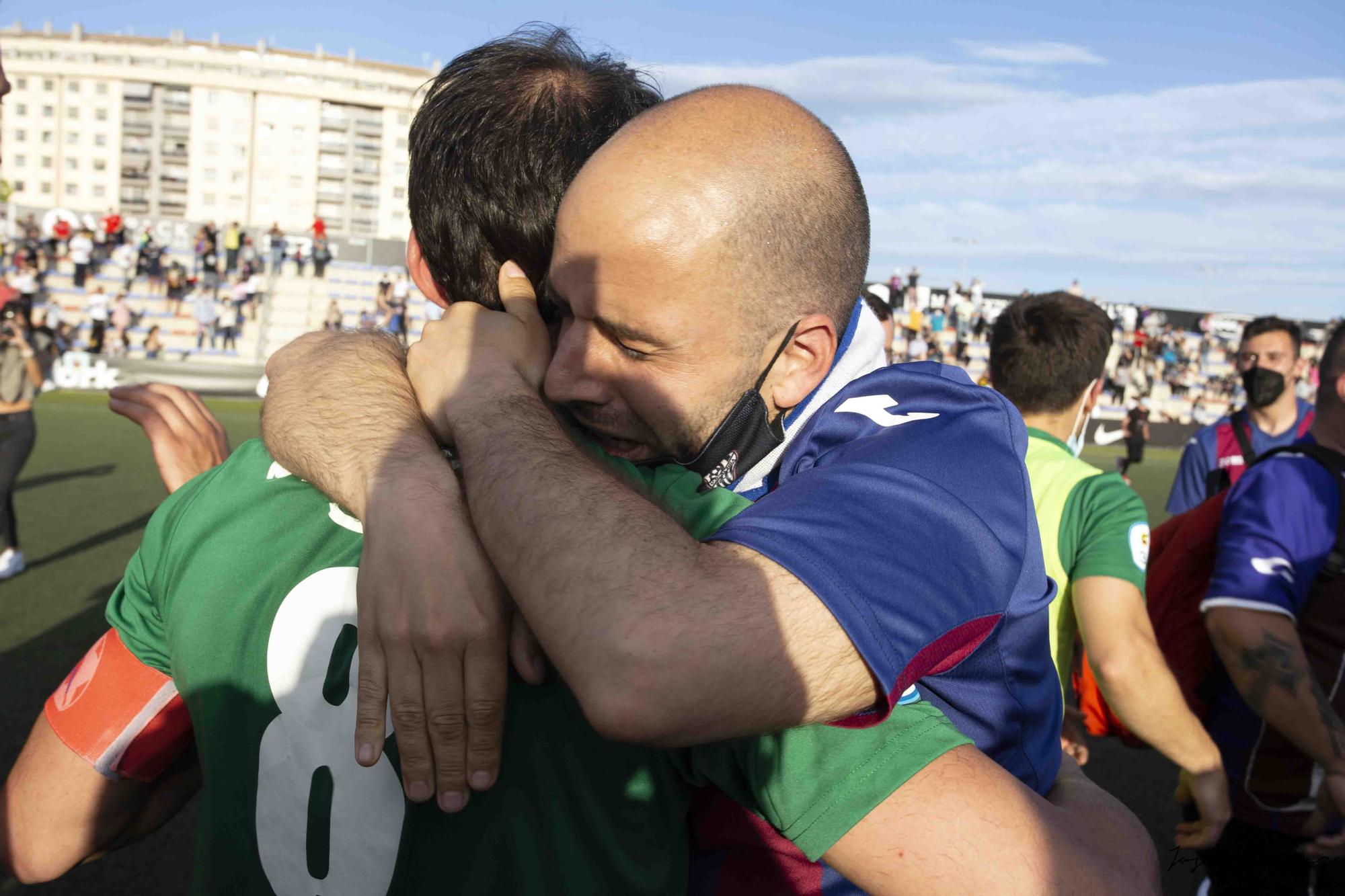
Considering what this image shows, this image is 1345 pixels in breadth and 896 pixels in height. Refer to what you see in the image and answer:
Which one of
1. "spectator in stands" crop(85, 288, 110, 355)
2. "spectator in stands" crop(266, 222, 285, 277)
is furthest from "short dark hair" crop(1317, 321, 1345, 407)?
"spectator in stands" crop(266, 222, 285, 277)

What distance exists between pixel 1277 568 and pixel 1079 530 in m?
0.54

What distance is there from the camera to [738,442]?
5.46ft

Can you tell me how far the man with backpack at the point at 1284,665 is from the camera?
2771mm

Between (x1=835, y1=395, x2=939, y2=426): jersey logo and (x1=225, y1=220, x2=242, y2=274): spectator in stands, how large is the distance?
31.4 meters

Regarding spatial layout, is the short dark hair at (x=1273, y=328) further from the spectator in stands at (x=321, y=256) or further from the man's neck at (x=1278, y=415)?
the spectator in stands at (x=321, y=256)

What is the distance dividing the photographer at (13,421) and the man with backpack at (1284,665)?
826 centimetres

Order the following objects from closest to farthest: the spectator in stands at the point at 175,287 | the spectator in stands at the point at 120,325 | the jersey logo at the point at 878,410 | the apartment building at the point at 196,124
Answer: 1. the jersey logo at the point at 878,410
2. the spectator in stands at the point at 120,325
3. the spectator in stands at the point at 175,287
4. the apartment building at the point at 196,124

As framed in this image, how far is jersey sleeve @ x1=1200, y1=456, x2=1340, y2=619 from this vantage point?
2869 millimetres

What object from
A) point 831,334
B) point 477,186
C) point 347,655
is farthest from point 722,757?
point 477,186

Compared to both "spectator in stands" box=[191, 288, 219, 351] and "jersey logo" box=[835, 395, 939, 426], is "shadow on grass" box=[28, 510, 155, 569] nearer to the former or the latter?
"jersey logo" box=[835, 395, 939, 426]

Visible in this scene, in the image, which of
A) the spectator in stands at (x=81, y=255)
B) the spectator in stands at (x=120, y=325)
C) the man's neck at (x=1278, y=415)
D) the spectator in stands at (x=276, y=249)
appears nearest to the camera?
the man's neck at (x=1278, y=415)

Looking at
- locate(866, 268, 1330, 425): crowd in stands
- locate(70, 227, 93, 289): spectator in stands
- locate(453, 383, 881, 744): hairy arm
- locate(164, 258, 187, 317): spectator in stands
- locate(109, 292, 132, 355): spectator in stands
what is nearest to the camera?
locate(453, 383, 881, 744): hairy arm

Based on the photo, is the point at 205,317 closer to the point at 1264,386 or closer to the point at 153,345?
the point at 153,345

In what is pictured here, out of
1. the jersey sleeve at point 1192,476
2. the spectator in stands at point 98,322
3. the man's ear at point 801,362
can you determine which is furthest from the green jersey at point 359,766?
the spectator in stands at point 98,322
